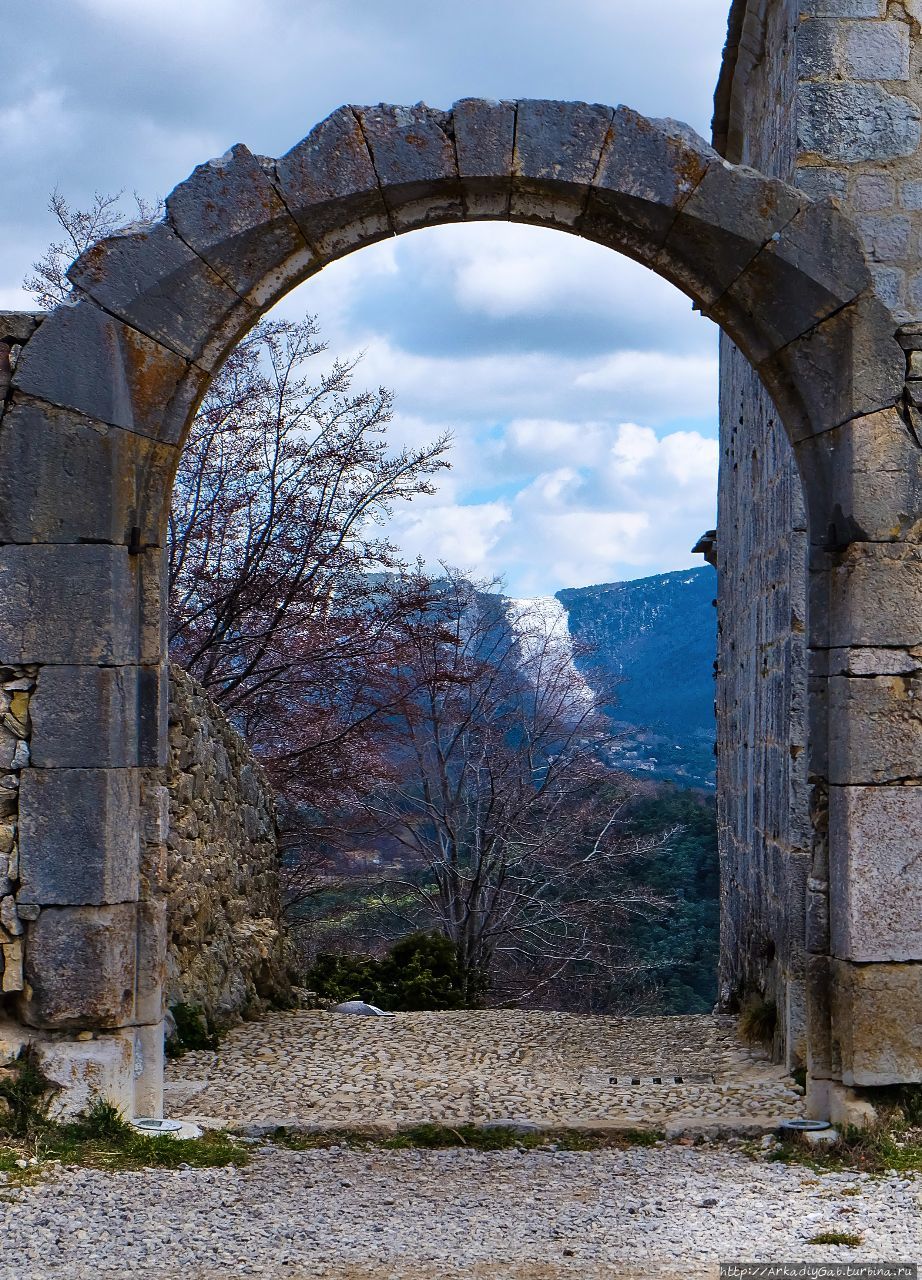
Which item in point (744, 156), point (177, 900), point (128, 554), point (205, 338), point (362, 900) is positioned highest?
point (744, 156)

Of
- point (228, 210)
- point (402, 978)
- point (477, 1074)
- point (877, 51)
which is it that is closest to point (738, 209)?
point (877, 51)

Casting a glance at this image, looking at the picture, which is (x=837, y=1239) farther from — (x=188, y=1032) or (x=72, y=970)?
(x=188, y=1032)

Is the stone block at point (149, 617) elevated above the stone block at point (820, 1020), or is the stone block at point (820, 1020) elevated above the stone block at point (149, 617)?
the stone block at point (149, 617)

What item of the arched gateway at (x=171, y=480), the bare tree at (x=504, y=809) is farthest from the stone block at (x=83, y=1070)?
the bare tree at (x=504, y=809)

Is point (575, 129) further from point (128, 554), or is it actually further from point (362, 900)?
point (362, 900)

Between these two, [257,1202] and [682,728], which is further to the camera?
[682,728]

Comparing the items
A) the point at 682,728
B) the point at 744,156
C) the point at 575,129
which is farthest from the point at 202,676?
the point at 682,728

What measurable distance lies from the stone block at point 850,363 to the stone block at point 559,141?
1019 mm

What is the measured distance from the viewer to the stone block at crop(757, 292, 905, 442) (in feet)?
15.4

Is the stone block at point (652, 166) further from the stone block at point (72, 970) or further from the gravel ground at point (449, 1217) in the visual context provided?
the gravel ground at point (449, 1217)

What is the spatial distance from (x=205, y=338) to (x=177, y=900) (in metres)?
2.73

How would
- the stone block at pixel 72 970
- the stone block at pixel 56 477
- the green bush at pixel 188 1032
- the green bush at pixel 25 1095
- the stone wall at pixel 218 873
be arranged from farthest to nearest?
1. the stone wall at pixel 218 873
2. the green bush at pixel 188 1032
3. the stone block at pixel 56 477
4. the stone block at pixel 72 970
5. the green bush at pixel 25 1095

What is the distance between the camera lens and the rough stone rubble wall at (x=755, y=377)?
5191 mm

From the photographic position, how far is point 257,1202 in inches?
155
